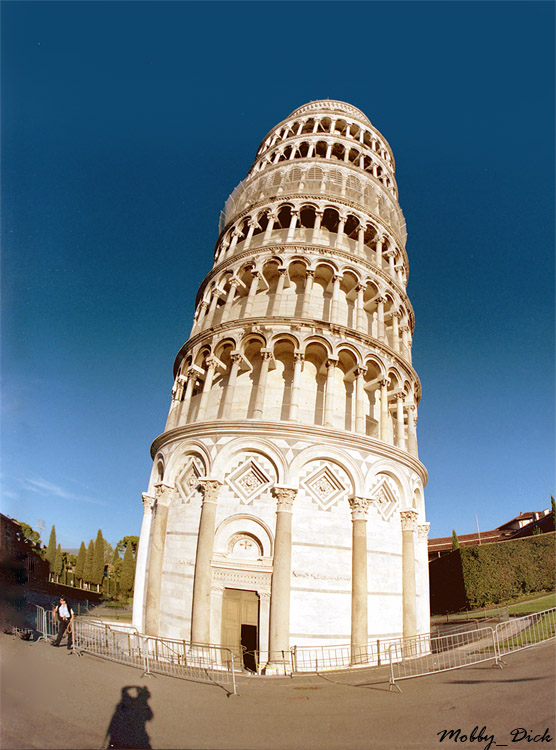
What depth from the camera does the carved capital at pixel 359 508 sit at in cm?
1536

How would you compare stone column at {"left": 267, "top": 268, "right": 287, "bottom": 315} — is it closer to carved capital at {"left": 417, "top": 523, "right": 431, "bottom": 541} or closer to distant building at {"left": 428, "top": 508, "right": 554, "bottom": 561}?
carved capital at {"left": 417, "top": 523, "right": 431, "bottom": 541}

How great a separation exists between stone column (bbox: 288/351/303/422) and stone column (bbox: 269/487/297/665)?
3.03 meters

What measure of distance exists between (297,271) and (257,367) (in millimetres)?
5849

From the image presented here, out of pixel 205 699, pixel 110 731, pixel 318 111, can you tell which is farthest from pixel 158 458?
pixel 318 111

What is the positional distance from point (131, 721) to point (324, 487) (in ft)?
31.0

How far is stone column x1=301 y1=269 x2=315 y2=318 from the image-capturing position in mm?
19047

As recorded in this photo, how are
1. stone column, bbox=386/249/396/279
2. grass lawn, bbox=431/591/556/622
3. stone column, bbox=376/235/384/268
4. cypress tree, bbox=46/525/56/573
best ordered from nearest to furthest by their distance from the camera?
grass lawn, bbox=431/591/556/622, stone column, bbox=376/235/384/268, stone column, bbox=386/249/396/279, cypress tree, bbox=46/525/56/573

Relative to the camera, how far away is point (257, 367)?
19047 millimetres

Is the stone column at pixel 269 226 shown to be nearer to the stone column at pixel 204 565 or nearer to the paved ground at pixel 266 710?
the stone column at pixel 204 565

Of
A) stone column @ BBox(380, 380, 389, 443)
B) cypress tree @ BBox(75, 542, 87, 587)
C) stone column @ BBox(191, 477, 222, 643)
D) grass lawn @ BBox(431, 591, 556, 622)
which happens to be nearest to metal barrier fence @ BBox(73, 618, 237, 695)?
stone column @ BBox(191, 477, 222, 643)

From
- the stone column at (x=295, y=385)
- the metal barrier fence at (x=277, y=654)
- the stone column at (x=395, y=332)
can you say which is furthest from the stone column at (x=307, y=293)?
the metal barrier fence at (x=277, y=654)

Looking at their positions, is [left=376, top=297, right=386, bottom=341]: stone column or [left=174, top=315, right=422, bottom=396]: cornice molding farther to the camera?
[left=376, top=297, right=386, bottom=341]: stone column

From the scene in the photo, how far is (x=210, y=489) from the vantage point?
15.2 metres

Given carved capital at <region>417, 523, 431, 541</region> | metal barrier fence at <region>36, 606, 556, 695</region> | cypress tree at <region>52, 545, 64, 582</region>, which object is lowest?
cypress tree at <region>52, 545, 64, 582</region>
